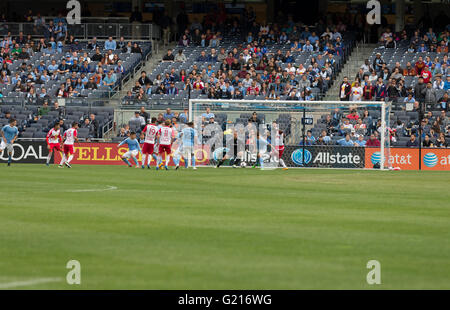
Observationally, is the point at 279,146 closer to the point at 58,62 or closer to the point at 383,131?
the point at 383,131

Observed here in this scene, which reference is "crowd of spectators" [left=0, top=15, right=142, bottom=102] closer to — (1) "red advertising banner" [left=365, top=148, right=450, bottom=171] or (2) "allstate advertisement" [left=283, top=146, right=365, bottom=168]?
(2) "allstate advertisement" [left=283, top=146, right=365, bottom=168]

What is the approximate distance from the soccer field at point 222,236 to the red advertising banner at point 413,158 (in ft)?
45.8

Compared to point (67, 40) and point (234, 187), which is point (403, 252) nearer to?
point (234, 187)

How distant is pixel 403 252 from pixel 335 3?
45989 millimetres

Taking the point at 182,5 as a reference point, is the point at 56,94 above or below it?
below

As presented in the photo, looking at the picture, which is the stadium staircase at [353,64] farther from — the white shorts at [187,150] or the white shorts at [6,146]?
the white shorts at [6,146]

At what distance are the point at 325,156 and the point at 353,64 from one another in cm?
1107

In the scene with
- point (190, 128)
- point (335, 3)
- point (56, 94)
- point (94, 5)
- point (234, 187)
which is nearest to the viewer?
point (234, 187)

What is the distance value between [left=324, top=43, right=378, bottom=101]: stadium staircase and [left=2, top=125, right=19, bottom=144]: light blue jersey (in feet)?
48.8

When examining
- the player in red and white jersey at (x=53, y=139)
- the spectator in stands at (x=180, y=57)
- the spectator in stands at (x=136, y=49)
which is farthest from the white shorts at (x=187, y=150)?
the spectator in stands at (x=136, y=49)

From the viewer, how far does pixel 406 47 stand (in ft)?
152

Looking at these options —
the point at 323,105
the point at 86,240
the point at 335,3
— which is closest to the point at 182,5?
Answer: the point at 335,3

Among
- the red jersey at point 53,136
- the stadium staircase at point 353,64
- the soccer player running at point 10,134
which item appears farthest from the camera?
the stadium staircase at point 353,64

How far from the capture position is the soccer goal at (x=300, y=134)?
3722 cm
